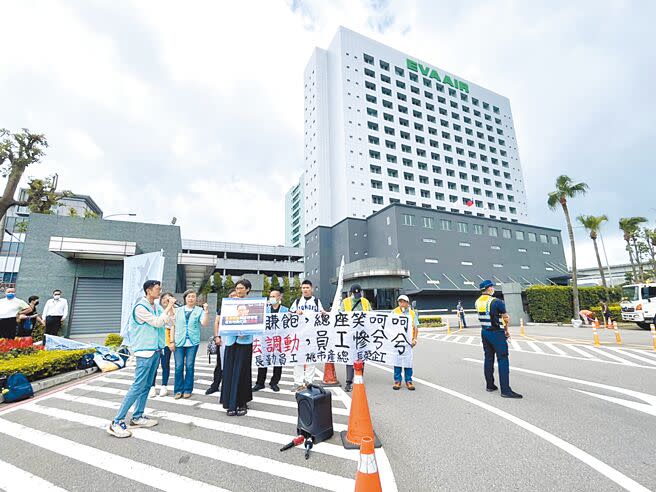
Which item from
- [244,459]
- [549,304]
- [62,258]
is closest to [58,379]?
[244,459]

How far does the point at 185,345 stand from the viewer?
605 centimetres

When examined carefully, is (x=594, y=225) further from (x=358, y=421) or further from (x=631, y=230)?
(x=358, y=421)

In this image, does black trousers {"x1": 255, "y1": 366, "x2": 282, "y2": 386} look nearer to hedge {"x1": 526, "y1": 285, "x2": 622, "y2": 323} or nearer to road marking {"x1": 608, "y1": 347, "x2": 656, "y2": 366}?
road marking {"x1": 608, "y1": 347, "x2": 656, "y2": 366}

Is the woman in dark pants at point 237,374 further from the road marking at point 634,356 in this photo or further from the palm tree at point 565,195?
the palm tree at point 565,195

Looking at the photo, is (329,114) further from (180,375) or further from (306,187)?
(180,375)

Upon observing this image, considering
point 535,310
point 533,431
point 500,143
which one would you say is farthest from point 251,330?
point 500,143

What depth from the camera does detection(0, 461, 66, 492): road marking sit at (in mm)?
2799

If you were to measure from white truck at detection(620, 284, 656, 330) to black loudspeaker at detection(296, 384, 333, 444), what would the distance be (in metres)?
22.4

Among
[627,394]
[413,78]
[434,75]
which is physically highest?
[434,75]

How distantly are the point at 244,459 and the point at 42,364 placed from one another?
6.54 m

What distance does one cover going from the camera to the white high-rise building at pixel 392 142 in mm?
45812

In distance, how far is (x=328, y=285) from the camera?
43.8m

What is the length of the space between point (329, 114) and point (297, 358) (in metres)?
50.1

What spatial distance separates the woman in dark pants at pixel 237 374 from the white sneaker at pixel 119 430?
136 centimetres
